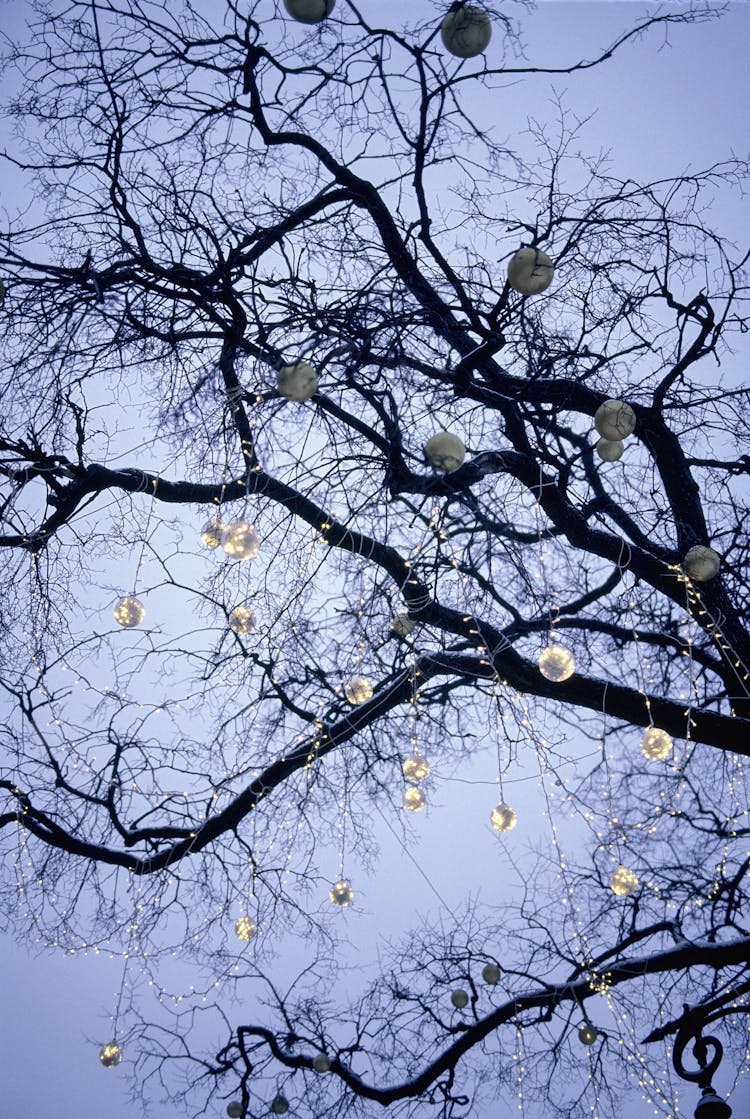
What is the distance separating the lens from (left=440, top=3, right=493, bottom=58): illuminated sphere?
89.7 inches

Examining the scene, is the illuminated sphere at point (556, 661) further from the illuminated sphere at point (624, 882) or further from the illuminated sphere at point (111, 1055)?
the illuminated sphere at point (111, 1055)

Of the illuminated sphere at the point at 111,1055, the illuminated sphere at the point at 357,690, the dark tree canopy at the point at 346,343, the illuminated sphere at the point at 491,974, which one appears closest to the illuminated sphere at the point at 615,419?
the dark tree canopy at the point at 346,343

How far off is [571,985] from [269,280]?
349cm

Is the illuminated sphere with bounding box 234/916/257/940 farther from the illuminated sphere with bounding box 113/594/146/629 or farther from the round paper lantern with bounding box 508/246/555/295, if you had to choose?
the round paper lantern with bounding box 508/246/555/295

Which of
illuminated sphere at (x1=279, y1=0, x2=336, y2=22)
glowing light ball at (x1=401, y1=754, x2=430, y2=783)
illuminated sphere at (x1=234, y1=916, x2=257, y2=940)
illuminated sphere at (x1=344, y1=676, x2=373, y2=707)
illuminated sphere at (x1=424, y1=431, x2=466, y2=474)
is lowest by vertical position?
illuminated sphere at (x1=234, y1=916, x2=257, y2=940)

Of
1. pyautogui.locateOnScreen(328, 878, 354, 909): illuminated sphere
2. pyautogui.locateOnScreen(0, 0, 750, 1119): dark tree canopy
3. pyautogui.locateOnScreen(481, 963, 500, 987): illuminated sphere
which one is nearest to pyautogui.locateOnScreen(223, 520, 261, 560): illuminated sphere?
pyautogui.locateOnScreen(0, 0, 750, 1119): dark tree canopy

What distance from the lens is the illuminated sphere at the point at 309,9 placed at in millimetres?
2178

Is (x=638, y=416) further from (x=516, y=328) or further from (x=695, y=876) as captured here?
(x=695, y=876)

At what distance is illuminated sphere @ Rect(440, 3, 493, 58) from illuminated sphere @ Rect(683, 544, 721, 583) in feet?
5.27

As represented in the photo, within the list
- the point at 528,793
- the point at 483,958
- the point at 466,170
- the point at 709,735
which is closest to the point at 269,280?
the point at 466,170

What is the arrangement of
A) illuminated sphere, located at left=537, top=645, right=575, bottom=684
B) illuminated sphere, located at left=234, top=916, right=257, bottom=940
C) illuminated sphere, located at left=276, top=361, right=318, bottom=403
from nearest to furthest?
illuminated sphere, located at left=276, top=361, right=318, bottom=403 → illuminated sphere, located at left=537, top=645, right=575, bottom=684 → illuminated sphere, located at left=234, top=916, right=257, bottom=940

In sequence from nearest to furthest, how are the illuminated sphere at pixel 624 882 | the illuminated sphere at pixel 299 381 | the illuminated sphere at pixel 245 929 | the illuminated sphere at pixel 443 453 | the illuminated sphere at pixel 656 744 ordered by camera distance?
1. the illuminated sphere at pixel 299 381
2. the illuminated sphere at pixel 443 453
3. the illuminated sphere at pixel 656 744
4. the illuminated sphere at pixel 624 882
5. the illuminated sphere at pixel 245 929

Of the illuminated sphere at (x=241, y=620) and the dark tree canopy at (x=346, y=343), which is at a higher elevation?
the dark tree canopy at (x=346, y=343)

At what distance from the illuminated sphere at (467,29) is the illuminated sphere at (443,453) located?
101 cm
